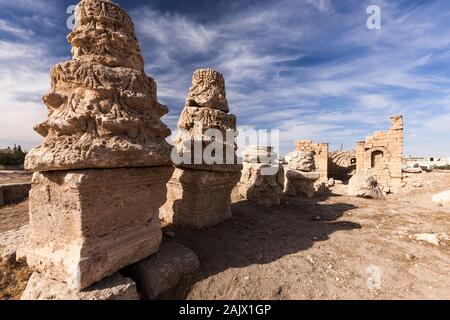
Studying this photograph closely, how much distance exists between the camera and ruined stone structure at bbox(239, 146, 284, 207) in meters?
5.97

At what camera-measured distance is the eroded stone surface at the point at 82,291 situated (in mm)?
1865

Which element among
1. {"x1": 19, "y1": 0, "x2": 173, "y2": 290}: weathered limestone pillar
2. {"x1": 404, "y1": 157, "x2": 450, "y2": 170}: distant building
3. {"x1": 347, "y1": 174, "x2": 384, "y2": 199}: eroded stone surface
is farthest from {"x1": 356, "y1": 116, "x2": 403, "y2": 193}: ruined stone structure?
{"x1": 19, "y1": 0, "x2": 173, "y2": 290}: weathered limestone pillar

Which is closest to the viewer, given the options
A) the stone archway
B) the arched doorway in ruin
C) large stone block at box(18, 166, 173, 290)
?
large stone block at box(18, 166, 173, 290)

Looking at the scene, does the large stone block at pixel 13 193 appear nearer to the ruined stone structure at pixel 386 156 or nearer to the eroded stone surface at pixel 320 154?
the eroded stone surface at pixel 320 154

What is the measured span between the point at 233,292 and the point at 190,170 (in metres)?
2.01

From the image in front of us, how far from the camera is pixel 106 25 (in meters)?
2.59

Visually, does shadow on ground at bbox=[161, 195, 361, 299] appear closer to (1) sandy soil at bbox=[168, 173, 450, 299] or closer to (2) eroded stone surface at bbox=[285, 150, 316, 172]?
(1) sandy soil at bbox=[168, 173, 450, 299]

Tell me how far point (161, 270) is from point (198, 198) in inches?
59.5

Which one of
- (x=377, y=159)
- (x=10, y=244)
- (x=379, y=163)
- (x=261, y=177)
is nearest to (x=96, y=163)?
(x=10, y=244)

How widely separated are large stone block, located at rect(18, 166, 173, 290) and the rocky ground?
1.63ft

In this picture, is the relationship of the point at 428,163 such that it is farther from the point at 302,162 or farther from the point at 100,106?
the point at 100,106
